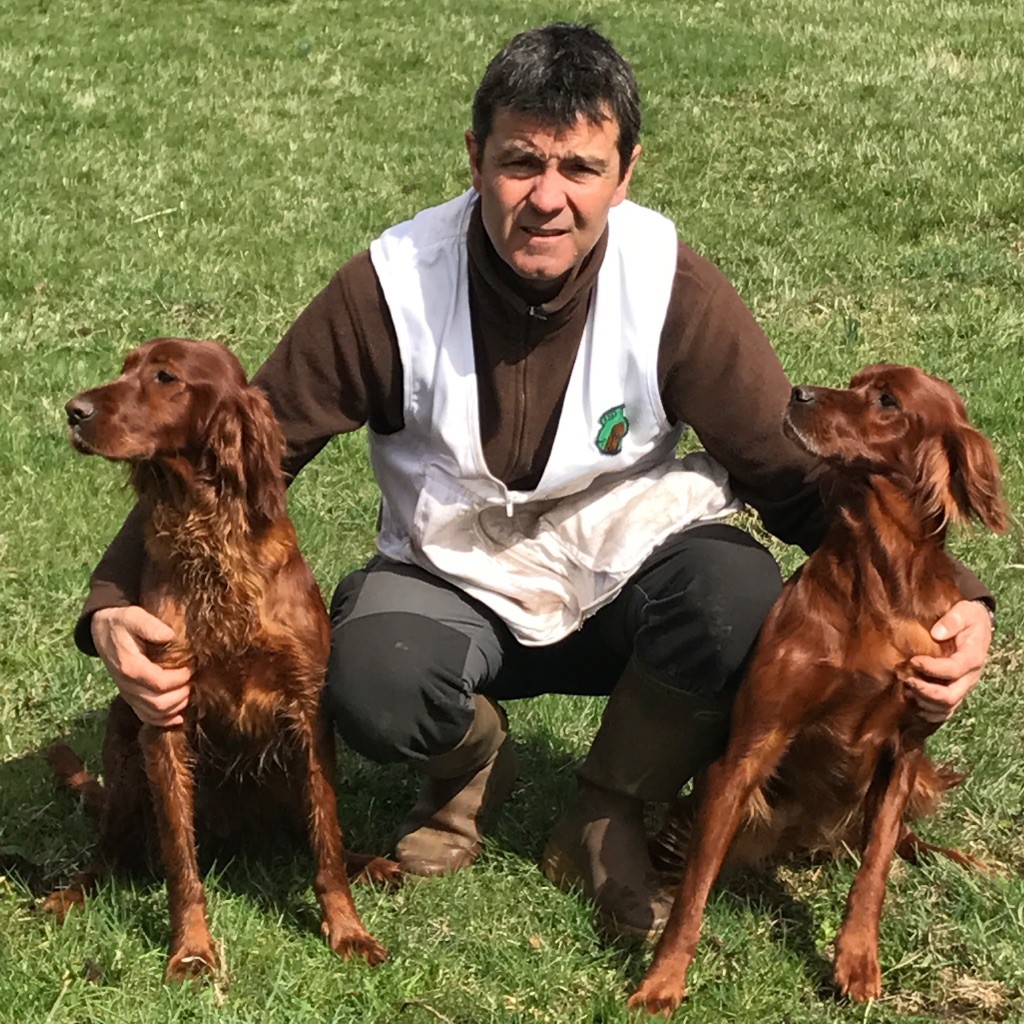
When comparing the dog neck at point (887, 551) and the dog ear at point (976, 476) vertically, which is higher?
the dog ear at point (976, 476)

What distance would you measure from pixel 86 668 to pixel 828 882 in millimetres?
1957

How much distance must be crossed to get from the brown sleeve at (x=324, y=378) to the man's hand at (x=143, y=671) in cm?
12

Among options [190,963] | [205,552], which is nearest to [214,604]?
[205,552]

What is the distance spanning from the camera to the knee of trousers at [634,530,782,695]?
285 centimetres

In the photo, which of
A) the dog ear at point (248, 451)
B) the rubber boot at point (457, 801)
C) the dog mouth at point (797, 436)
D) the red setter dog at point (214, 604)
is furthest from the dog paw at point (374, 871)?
the dog mouth at point (797, 436)

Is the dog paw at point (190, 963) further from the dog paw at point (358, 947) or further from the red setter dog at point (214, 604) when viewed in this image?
the dog paw at point (358, 947)

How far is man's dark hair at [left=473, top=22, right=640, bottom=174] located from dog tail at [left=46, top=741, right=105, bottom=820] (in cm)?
166

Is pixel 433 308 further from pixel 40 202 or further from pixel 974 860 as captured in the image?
pixel 40 202

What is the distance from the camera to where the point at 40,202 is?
7.73m

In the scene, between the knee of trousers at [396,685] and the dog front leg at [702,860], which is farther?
the knee of trousers at [396,685]

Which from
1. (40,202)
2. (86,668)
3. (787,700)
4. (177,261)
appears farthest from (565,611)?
(40,202)

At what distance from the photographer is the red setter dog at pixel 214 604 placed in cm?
274

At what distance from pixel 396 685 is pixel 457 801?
1.68 feet

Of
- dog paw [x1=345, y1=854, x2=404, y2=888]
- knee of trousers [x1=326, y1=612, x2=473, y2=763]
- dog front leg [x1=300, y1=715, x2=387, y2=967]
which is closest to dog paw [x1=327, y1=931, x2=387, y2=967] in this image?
dog front leg [x1=300, y1=715, x2=387, y2=967]
